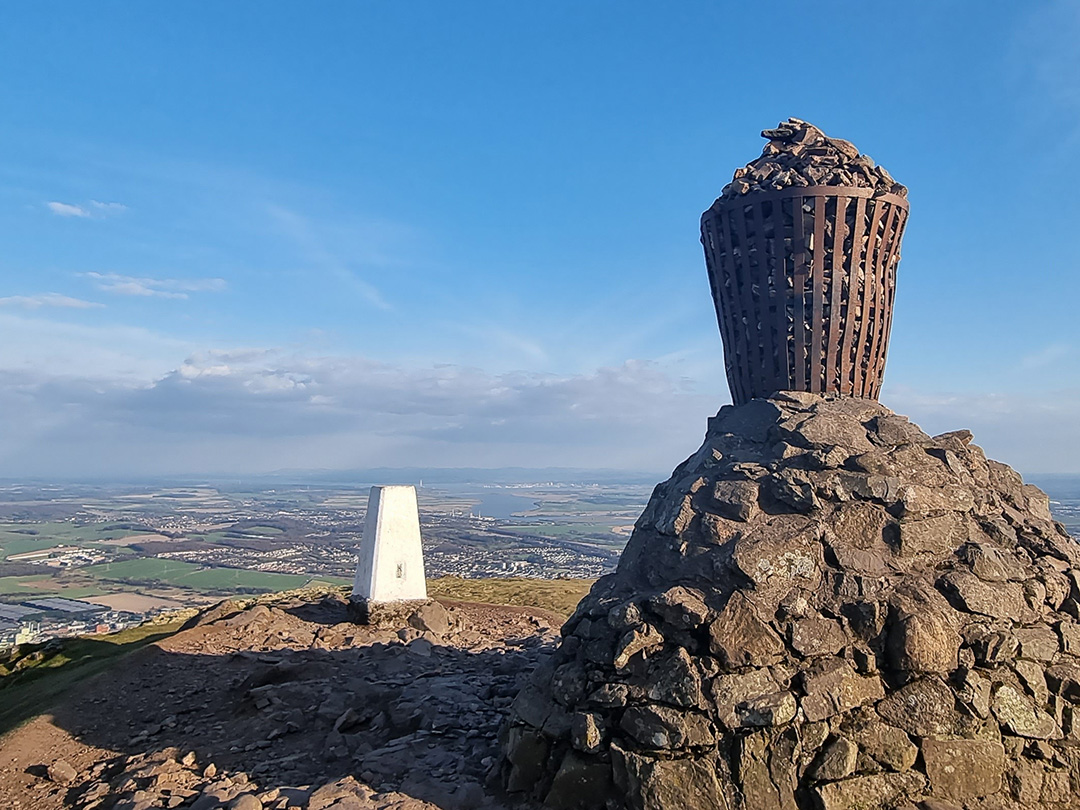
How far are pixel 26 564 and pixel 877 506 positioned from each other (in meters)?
70.3

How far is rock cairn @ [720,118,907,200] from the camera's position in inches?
381

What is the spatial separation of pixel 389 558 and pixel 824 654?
10034mm

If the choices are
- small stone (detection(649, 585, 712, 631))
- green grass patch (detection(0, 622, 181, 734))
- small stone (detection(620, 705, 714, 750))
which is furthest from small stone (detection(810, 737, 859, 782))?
green grass patch (detection(0, 622, 181, 734))

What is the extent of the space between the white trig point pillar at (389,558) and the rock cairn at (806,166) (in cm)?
918

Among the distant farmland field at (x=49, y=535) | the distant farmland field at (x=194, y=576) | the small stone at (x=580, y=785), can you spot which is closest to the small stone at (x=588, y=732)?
the small stone at (x=580, y=785)

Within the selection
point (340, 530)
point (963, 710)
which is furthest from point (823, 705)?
point (340, 530)

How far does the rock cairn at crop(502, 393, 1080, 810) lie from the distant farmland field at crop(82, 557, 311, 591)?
39.7m

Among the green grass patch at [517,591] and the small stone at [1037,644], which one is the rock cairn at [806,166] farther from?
the green grass patch at [517,591]

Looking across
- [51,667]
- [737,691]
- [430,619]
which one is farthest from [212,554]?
[737,691]

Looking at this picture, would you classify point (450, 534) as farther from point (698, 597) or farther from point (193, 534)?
point (698, 597)

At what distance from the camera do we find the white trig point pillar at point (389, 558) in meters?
15.0

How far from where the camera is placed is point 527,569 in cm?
4459

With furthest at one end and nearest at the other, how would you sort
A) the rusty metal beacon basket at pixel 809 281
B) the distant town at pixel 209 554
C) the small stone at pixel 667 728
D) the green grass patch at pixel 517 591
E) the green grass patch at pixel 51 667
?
the distant town at pixel 209 554 → the green grass patch at pixel 517 591 → the green grass patch at pixel 51 667 → the rusty metal beacon basket at pixel 809 281 → the small stone at pixel 667 728

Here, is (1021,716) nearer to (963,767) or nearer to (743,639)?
(963,767)
